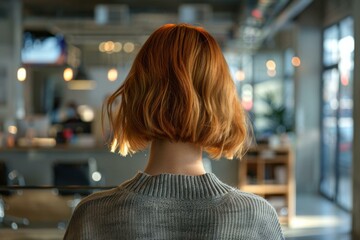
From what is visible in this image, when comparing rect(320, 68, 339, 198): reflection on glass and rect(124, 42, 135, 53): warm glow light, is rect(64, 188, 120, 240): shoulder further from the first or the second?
rect(124, 42, 135, 53): warm glow light

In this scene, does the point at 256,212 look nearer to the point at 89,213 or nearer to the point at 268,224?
the point at 268,224

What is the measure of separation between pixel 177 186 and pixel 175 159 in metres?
0.06

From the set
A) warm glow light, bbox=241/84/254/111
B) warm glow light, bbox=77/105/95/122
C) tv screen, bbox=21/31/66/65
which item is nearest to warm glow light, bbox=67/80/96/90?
warm glow light, bbox=77/105/95/122

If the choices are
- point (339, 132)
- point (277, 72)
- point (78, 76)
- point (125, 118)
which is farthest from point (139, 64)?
point (277, 72)

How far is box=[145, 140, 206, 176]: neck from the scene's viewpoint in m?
1.14

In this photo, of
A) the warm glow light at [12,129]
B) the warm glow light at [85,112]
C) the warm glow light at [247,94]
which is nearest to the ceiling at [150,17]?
the warm glow light at [85,112]

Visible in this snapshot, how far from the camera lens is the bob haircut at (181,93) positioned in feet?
3.60

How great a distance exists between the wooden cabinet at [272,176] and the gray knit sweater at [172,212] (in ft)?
25.7

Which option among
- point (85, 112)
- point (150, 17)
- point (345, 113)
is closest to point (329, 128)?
point (345, 113)

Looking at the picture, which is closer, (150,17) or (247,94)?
A: (150,17)

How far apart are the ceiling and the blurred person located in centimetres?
838

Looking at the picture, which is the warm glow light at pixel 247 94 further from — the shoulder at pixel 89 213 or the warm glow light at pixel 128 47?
the shoulder at pixel 89 213

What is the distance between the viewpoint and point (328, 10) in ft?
40.1

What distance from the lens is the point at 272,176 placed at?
9.26m
